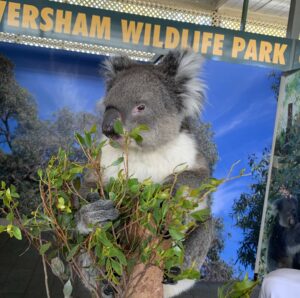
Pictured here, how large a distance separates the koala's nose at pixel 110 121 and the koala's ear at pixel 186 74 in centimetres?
35

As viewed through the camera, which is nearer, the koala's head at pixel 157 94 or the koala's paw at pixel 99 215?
the koala's paw at pixel 99 215

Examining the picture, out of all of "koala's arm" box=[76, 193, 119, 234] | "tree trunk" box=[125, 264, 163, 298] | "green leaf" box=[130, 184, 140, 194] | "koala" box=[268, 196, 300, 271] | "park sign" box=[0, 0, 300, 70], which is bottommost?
"koala" box=[268, 196, 300, 271]

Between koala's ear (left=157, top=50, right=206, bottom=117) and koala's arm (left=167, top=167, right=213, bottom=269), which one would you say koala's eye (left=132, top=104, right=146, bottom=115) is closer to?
koala's ear (left=157, top=50, right=206, bottom=117)

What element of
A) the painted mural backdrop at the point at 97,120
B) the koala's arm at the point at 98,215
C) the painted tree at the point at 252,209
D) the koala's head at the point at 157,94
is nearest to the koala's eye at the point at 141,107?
the koala's head at the point at 157,94

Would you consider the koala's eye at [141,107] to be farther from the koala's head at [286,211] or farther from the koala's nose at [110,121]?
the koala's head at [286,211]

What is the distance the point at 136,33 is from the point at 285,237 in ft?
7.47

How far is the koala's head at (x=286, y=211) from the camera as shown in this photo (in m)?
3.25

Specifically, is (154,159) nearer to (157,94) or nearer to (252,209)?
(157,94)

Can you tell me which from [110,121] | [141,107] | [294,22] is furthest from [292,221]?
[110,121]

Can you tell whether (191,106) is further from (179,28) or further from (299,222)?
(299,222)

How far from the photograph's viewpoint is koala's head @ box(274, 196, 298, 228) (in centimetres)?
325

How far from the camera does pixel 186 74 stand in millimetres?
1704

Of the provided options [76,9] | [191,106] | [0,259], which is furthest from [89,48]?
[0,259]

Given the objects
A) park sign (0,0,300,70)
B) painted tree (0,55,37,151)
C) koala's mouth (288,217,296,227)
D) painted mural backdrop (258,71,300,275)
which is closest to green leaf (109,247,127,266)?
park sign (0,0,300,70)
